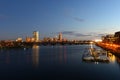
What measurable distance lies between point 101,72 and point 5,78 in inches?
757

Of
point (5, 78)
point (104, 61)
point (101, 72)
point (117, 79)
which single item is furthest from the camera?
point (104, 61)

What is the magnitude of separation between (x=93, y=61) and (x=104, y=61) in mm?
3027

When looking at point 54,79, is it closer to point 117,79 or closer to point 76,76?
point 76,76

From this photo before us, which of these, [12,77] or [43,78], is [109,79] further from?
[12,77]

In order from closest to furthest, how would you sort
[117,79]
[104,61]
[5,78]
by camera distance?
[117,79]
[5,78]
[104,61]

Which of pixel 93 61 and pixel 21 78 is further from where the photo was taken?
pixel 93 61

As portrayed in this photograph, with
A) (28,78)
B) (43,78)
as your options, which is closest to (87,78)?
(43,78)

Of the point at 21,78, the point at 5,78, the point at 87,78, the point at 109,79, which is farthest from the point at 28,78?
the point at 109,79

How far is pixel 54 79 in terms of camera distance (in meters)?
38.9

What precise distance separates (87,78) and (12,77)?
544 inches

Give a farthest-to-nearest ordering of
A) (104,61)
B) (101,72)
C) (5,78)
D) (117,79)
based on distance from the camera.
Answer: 1. (104,61)
2. (101,72)
3. (5,78)
4. (117,79)

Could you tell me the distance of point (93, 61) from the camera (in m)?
61.8

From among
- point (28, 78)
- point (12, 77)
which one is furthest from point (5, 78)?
point (28, 78)

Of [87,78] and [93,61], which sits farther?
[93,61]
